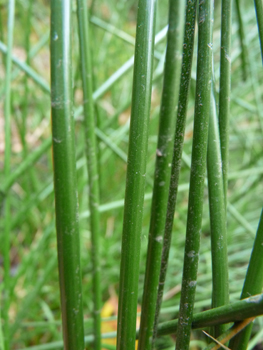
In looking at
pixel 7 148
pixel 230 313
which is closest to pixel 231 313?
pixel 230 313

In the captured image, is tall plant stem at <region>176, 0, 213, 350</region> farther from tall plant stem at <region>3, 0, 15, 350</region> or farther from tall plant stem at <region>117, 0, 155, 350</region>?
tall plant stem at <region>3, 0, 15, 350</region>

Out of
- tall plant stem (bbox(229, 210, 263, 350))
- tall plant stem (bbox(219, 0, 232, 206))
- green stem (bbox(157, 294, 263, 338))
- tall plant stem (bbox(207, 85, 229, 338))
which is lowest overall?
green stem (bbox(157, 294, 263, 338))

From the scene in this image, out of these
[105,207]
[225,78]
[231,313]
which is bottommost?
[231,313]

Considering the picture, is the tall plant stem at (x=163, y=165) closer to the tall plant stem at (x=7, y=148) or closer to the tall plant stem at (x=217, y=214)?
the tall plant stem at (x=217, y=214)

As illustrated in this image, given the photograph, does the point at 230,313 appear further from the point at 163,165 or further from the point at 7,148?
the point at 7,148

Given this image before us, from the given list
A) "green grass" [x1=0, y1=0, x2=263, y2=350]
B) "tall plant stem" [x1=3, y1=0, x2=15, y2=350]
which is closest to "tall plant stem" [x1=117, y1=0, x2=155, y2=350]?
"green grass" [x1=0, y1=0, x2=263, y2=350]
